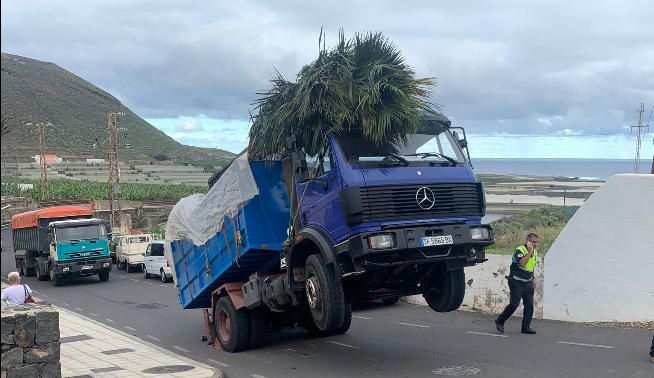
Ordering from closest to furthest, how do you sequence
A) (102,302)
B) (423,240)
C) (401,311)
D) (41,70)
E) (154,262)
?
(423,240), (401,311), (102,302), (154,262), (41,70)

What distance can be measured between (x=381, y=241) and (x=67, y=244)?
21.6m

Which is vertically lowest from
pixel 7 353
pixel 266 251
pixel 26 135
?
pixel 7 353

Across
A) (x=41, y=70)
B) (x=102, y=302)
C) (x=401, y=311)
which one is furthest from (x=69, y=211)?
(x=41, y=70)

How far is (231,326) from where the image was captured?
38.3 feet

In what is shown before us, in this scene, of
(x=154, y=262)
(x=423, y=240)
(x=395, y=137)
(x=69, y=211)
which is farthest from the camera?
(x=69, y=211)

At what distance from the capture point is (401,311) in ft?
52.3

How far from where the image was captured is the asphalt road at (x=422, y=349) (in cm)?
949

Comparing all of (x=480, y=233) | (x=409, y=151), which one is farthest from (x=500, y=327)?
(x=409, y=151)

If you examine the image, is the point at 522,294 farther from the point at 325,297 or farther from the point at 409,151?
the point at 325,297

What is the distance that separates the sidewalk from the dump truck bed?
1511 mm

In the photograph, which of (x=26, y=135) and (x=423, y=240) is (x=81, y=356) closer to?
(x=423, y=240)

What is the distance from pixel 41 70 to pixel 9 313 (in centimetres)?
8527

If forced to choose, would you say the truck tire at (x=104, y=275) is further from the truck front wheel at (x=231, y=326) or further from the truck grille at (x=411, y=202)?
the truck grille at (x=411, y=202)

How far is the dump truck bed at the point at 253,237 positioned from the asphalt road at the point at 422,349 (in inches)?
55.4
